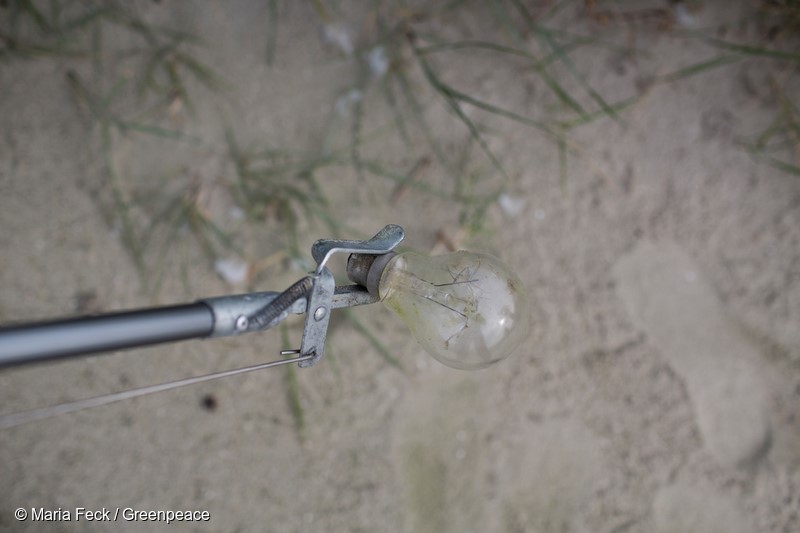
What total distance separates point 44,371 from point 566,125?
3.91 feet

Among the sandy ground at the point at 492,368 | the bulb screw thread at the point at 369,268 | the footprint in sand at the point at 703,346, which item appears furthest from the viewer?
the footprint in sand at the point at 703,346

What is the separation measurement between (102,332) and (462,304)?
404 millimetres

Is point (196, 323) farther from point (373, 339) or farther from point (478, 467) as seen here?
point (478, 467)

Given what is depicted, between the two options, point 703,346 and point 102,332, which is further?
point 703,346

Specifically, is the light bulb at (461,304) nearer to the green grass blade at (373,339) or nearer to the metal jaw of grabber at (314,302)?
the metal jaw of grabber at (314,302)

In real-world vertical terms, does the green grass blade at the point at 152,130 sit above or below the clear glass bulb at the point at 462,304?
above

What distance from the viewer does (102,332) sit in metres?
0.63

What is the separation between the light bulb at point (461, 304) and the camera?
81cm

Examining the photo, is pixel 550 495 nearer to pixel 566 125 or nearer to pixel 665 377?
pixel 665 377

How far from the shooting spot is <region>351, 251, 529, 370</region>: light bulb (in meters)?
0.81

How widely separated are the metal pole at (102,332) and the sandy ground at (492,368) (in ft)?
2.29

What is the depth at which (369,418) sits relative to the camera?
1365 millimetres

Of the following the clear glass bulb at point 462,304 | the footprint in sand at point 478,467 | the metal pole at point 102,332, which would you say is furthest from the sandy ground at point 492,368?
the metal pole at point 102,332

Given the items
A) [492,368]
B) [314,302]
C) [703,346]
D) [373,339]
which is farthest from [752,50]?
[314,302]
